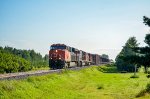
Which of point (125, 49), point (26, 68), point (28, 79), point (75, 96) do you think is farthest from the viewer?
point (125, 49)

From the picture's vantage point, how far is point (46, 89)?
30906 mm

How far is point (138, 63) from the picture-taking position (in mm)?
23109

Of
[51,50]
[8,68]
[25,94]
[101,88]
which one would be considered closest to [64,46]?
[51,50]

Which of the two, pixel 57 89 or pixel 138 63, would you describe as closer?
pixel 138 63

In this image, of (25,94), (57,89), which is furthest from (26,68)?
(25,94)

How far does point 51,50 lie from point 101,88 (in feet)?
63.5

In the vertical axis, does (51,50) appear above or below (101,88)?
above

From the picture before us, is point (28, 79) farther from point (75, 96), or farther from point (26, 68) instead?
point (26, 68)

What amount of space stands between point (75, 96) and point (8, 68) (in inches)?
1174

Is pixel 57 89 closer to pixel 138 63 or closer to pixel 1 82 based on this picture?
pixel 1 82

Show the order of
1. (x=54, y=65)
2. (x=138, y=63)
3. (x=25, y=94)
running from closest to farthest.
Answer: (x=138, y=63), (x=25, y=94), (x=54, y=65)

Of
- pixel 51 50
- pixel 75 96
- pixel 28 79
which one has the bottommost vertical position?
pixel 75 96

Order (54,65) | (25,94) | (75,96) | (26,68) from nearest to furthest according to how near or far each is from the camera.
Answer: (25,94) → (75,96) → (54,65) → (26,68)

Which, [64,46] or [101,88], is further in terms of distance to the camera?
[64,46]
